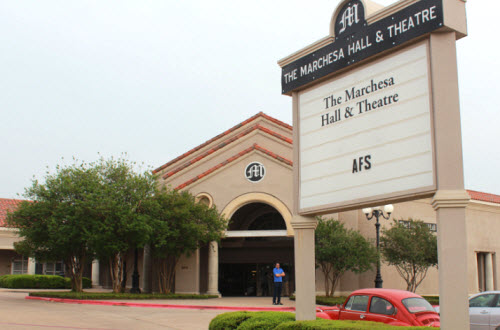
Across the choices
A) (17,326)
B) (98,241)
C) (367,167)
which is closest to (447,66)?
(367,167)

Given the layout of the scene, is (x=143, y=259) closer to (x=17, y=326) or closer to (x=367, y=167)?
(x=17, y=326)

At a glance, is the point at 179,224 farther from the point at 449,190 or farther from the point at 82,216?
the point at 449,190

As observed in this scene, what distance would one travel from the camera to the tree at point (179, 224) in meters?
28.7

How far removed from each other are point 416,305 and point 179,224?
18490 millimetres

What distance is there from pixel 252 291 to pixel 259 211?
506 cm

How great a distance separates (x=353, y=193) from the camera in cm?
918

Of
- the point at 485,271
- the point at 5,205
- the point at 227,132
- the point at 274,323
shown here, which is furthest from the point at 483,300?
the point at 5,205

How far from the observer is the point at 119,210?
2714cm

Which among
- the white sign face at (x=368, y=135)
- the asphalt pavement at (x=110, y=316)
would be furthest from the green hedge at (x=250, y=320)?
the asphalt pavement at (x=110, y=316)

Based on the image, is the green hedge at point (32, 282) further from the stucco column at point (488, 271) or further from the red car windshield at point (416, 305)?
the red car windshield at point (416, 305)

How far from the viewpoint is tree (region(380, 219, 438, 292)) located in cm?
2923

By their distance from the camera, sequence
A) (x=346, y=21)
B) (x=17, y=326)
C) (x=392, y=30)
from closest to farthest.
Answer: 1. (x=392, y=30)
2. (x=346, y=21)
3. (x=17, y=326)

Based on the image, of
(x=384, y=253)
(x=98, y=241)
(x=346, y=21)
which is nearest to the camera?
(x=346, y=21)

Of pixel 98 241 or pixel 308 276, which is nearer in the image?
pixel 308 276
